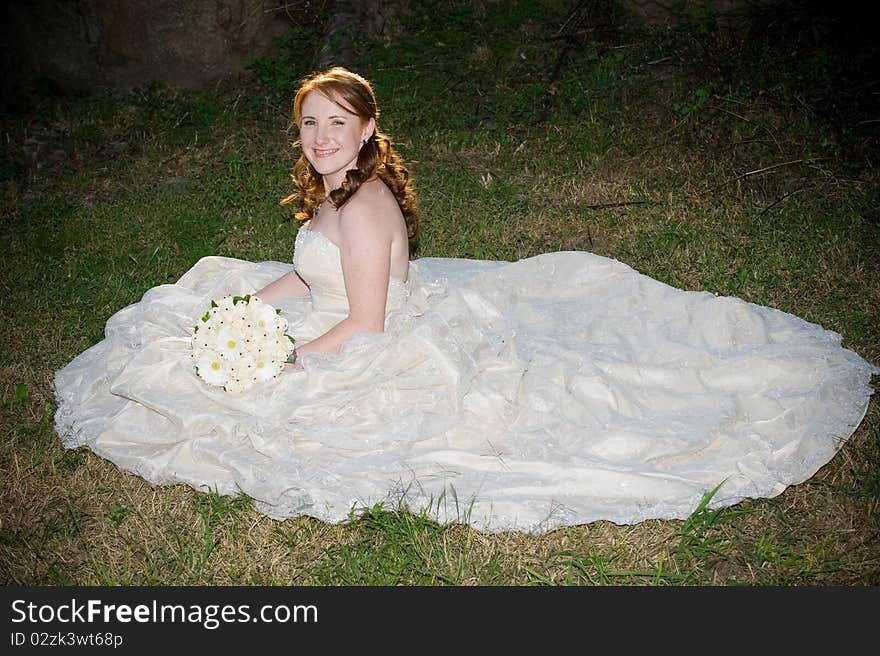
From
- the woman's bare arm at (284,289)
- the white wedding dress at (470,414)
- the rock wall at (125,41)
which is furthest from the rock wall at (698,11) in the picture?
the woman's bare arm at (284,289)

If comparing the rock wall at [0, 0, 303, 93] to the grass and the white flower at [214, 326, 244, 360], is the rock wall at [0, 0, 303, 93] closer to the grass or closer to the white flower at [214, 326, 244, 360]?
the grass

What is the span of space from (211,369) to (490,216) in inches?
126

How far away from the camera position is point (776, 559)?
3406mm

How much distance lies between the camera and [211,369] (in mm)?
3703

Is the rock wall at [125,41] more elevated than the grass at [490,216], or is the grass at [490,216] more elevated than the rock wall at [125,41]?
the rock wall at [125,41]

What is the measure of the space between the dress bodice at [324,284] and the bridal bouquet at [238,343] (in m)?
0.43

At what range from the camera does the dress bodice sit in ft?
13.2

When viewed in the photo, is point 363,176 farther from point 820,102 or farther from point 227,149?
point 820,102

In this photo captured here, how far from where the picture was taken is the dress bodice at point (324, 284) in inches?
159

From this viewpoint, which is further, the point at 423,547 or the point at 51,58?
the point at 51,58

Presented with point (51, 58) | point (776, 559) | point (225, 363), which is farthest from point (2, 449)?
point (51, 58)

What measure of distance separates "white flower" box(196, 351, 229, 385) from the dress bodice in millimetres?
600

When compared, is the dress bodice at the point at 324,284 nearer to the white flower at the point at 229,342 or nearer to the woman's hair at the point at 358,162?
the woman's hair at the point at 358,162

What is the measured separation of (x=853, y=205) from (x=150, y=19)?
20.9 feet
